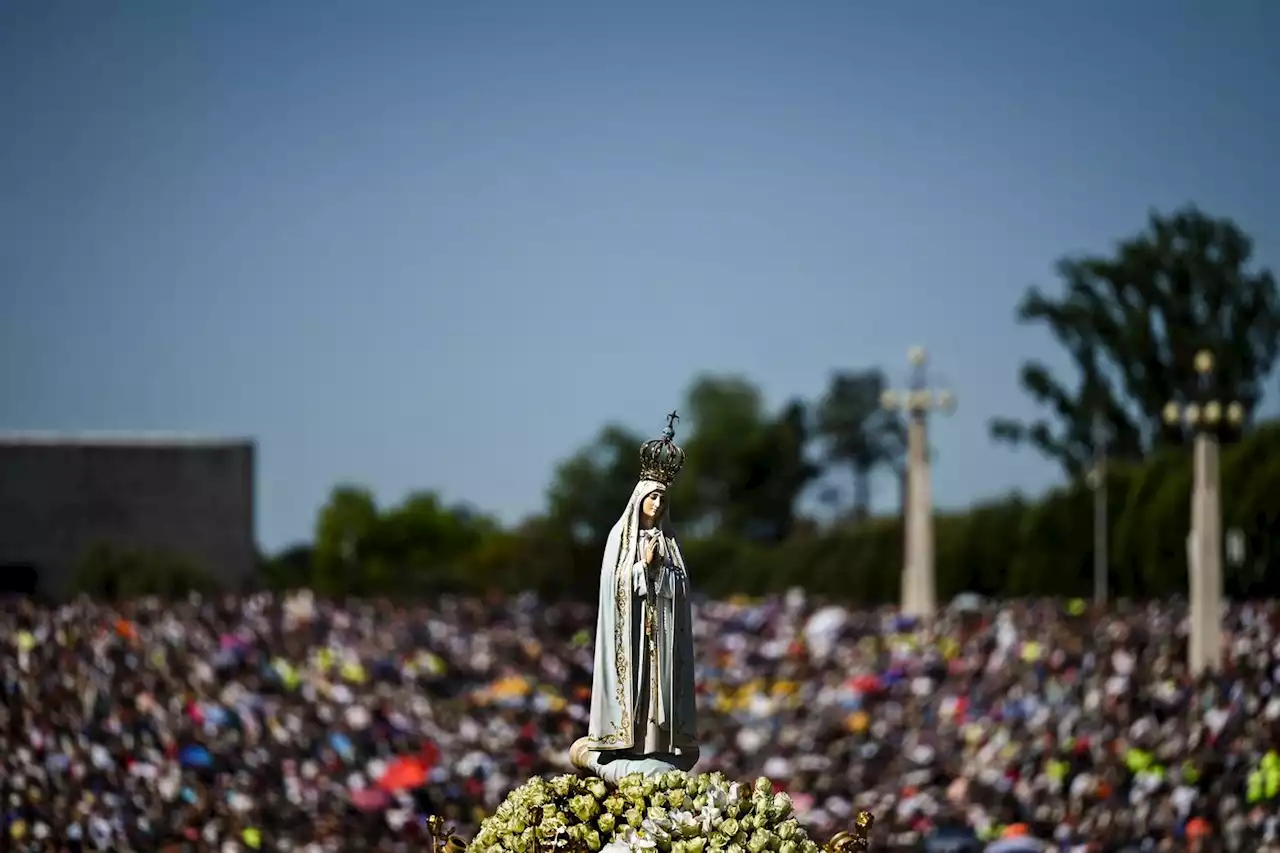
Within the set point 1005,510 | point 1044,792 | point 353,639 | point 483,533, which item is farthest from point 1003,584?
point 483,533

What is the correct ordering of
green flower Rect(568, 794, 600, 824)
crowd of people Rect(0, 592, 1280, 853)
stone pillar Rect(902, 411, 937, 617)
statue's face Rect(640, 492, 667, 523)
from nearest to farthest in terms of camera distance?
green flower Rect(568, 794, 600, 824)
statue's face Rect(640, 492, 667, 523)
crowd of people Rect(0, 592, 1280, 853)
stone pillar Rect(902, 411, 937, 617)

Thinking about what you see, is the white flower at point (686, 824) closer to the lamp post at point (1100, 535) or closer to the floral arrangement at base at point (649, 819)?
the floral arrangement at base at point (649, 819)

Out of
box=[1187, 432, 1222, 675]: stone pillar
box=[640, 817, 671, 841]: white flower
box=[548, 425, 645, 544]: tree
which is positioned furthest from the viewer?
box=[548, 425, 645, 544]: tree

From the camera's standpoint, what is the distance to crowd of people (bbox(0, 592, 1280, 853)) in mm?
19516

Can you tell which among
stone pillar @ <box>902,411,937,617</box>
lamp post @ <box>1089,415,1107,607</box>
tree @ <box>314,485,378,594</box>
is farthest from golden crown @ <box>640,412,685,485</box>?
tree @ <box>314,485,378,594</box>

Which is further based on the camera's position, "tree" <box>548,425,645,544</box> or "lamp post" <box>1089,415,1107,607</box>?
"tree" <box>548,425,645,544</box>

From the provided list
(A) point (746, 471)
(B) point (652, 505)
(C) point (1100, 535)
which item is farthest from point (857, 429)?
(B) point (652, 505)

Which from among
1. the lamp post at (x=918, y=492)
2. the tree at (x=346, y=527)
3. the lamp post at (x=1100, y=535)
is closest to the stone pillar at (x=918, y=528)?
the lamp post at (x=918, y=492)

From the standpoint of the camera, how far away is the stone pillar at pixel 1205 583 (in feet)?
Answer: 71.4

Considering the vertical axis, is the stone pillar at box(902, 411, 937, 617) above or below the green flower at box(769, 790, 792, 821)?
above

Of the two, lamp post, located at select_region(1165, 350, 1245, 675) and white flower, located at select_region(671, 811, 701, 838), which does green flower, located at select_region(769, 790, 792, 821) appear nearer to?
white flower, located at select_region(671, 811, 701, 838)

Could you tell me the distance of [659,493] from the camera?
31.4 ft

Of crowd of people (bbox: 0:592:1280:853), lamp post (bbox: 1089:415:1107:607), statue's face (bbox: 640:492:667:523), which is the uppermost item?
lamp post (bbox: 1089:415:1107:607)

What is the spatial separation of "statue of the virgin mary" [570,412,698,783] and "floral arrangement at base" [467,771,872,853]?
0.32 metres
